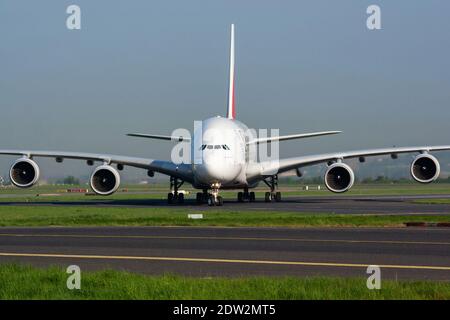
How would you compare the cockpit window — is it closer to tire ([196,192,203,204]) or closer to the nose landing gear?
the nose landing gear

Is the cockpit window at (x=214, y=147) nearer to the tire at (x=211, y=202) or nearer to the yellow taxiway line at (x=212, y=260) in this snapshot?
the tire at (x=211, y=202)

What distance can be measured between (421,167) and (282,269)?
33.4m

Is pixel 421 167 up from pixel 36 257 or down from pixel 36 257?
up

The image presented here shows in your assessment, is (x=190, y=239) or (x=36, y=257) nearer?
(x=36, y=257)

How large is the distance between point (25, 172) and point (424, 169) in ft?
71.2

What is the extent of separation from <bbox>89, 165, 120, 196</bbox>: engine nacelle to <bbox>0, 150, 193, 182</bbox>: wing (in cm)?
106

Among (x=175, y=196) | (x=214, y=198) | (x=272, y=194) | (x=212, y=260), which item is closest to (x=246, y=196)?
(x=272, y=194)

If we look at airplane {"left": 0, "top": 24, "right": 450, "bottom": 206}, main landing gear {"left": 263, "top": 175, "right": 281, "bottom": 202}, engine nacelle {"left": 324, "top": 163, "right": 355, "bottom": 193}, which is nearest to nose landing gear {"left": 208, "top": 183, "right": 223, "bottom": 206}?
airplane {"left": 0, "top": 24, "right": 450, "bottom": 206}

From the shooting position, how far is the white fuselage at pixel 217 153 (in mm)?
44250

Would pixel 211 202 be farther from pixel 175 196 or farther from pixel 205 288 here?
pixel 205 288

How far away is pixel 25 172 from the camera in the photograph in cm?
4634
